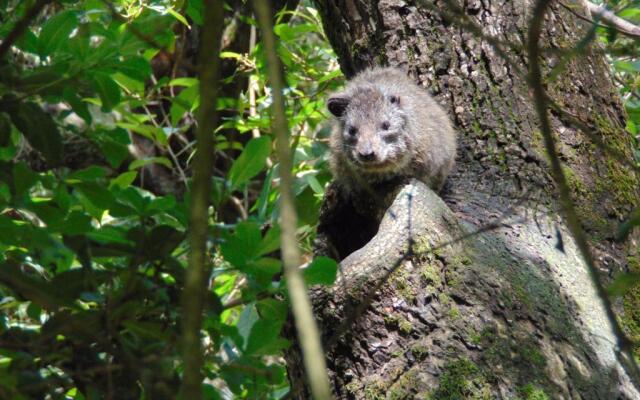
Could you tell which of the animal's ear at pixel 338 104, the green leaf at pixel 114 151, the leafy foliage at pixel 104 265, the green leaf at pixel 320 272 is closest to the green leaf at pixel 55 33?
the leafy foliage at pixel 104 265

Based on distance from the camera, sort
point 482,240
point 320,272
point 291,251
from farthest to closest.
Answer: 1. point 482,240
2. point 320,272
3. point 291,251

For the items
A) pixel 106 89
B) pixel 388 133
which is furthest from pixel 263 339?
pixel 388 133

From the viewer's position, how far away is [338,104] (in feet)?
18.4

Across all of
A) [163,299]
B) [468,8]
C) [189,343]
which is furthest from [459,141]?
[189,343]

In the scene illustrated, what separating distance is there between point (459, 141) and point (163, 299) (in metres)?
2.79

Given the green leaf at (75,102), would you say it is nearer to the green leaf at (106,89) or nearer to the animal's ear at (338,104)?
the green leaf at (106,89)

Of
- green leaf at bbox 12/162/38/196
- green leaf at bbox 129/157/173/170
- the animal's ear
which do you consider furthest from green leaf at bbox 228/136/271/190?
the animal's ear

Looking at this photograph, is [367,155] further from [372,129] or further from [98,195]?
[98,195]

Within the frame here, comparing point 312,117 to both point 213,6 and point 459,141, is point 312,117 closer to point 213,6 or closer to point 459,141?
point 459,141

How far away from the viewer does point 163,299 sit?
189cm

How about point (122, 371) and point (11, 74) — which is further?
point (11, 74)

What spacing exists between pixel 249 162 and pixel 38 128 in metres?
0.65

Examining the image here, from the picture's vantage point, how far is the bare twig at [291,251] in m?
1.21

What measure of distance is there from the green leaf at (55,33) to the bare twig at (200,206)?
113 cm
